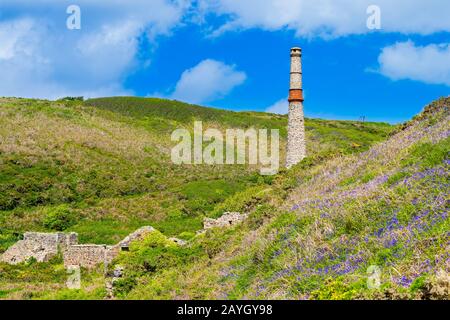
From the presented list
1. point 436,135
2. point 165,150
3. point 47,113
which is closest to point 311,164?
point 436,135

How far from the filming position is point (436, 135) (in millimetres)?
18531

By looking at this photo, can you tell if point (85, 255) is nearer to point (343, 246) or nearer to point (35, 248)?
point (35, 248)

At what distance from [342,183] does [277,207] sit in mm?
2592

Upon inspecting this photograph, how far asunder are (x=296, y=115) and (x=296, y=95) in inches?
57.2

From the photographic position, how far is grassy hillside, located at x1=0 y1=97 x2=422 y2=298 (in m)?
15.5

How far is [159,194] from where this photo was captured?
49281 mm

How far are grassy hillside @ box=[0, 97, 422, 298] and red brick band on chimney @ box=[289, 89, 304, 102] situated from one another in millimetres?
6434

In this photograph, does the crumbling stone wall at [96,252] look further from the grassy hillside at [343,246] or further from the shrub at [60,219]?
the shrub at [60,219]

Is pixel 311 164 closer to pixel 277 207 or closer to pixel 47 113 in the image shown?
pixel 277 207

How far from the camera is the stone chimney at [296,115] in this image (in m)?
42.4

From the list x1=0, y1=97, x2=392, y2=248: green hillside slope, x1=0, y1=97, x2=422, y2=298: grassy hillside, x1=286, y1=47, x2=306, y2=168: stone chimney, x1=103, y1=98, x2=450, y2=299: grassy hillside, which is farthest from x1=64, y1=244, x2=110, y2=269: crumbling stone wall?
x1=286, y1=47, x2=306, y2=168: stone chimney

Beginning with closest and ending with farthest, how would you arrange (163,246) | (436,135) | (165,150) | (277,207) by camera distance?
(436,135) < (277,207) < (163,246) < (165,150)

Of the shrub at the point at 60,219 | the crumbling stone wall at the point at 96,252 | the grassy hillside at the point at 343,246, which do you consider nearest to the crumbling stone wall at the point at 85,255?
the crumbling stone wall at the point at 96,252

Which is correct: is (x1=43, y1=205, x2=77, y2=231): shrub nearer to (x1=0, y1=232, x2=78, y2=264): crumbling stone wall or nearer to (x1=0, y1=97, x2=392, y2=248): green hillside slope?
(x1=0, y1=97, x2=392, y2=248): green hillside slope
